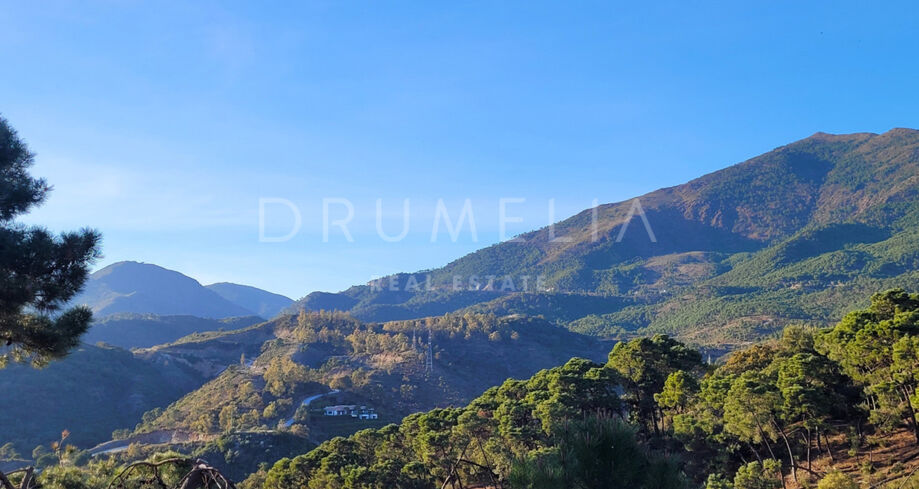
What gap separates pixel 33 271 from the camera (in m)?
7.01

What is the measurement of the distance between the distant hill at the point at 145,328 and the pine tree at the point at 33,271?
117 meters

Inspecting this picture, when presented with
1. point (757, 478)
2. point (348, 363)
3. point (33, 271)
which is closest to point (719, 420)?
point (757, 478)

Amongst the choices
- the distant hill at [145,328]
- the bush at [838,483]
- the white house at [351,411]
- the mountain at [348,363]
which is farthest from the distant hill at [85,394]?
the bush at [838,483]

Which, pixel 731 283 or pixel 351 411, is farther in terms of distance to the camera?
pixel 731 283

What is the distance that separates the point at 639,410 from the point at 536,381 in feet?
14.6

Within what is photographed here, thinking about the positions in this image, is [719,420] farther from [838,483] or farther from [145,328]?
[145,328]

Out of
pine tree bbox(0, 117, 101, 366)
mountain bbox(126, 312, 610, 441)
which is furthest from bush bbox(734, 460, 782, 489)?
mountain bbox(126, 312, 610, 441)

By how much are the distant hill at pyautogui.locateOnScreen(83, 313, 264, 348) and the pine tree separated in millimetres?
116546

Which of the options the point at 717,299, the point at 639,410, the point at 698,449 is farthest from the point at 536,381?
the point at 717,299

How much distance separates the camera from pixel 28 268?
6.97 metres

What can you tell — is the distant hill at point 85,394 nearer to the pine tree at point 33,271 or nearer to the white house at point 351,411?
the white house at point 351,411

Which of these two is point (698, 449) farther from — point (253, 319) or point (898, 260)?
point (253, 319)

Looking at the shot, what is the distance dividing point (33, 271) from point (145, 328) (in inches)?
5119

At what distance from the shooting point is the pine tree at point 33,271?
Answer: 267 inches
